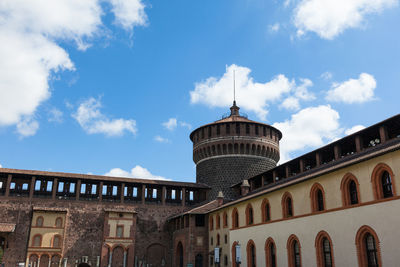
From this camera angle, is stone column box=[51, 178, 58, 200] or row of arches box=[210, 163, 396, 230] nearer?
row of arches box=[210, 163, 396, 230]

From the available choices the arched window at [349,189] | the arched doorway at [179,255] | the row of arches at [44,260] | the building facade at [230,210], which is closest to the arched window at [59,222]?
the building facade at [230,210]

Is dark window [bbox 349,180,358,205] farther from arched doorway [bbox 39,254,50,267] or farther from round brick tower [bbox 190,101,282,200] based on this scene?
arched doorway [bbox 39,254,50,267]

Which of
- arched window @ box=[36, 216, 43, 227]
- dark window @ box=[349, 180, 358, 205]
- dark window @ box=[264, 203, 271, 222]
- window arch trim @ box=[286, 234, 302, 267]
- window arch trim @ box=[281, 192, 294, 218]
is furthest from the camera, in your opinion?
arched window @ box=[36, 216, 43, 227]

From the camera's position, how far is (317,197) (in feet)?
76.9

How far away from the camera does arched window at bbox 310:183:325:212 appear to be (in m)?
23.0

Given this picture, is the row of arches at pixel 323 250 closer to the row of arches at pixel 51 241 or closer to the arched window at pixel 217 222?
the arched window at pixel 217 222

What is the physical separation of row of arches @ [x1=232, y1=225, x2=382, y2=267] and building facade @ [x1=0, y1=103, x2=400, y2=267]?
57 millimetres

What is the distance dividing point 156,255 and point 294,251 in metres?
21.3

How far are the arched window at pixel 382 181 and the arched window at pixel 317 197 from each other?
4030 millimetres

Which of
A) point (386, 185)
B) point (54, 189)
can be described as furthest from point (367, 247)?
point (54, 189)

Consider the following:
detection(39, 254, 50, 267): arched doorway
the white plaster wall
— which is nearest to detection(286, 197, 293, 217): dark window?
the white plaster wall

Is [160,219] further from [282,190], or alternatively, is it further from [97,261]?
[282,190]

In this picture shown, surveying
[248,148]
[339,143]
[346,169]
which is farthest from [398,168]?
[248,148]

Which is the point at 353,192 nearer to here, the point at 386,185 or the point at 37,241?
the point at 386,185
